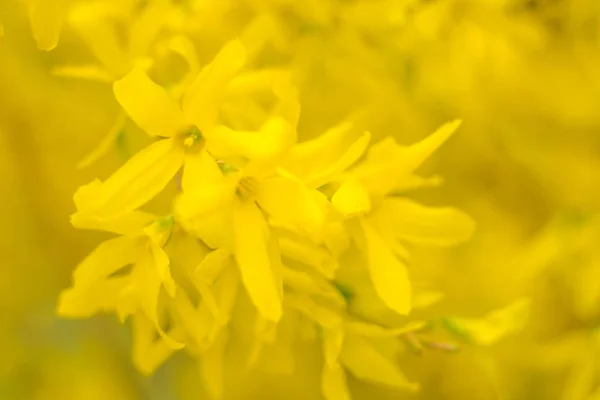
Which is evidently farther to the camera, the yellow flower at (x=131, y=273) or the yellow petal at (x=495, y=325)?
the yellow petal at (x=495, y=325)

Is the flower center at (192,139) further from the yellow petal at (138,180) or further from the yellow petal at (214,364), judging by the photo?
the yellow petal at (214,364)

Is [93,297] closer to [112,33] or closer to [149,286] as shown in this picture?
[149,286]

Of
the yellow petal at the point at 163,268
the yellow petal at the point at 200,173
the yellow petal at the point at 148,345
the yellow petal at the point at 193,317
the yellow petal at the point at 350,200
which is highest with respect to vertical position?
the yellow petal at the point at 350,200

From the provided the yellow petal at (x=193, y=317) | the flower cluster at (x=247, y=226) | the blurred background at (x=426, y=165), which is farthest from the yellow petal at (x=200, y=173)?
the blurred background at (x=426, y=165)

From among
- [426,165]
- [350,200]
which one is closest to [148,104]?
[350,200]

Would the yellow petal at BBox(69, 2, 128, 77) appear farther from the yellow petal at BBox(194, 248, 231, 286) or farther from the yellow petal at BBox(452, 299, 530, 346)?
the yellow petal at BBox(452, 299, 530, 346)

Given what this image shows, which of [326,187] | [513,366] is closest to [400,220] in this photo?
[326,187]

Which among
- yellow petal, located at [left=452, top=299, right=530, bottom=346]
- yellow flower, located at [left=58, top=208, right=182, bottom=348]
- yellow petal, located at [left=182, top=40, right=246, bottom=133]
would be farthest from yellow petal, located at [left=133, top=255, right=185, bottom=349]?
yellow petal, located at [left=452, top=299, right=530, bottom=346]
